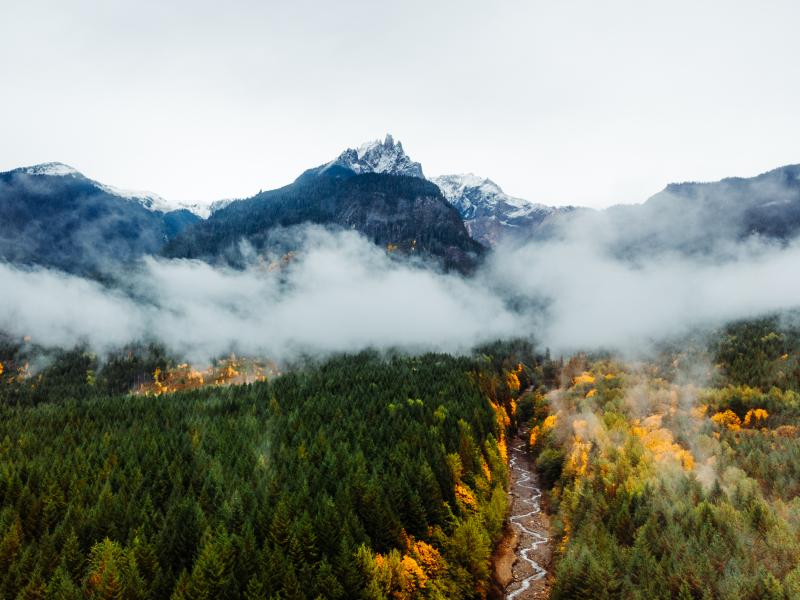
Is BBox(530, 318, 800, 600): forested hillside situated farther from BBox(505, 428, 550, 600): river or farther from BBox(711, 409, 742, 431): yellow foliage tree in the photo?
BBox(505, 428, 550, 600): river

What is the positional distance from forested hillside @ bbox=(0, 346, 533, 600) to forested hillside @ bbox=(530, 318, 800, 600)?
16.3 m

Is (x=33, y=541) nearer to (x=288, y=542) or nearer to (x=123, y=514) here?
(x=123, y=514)

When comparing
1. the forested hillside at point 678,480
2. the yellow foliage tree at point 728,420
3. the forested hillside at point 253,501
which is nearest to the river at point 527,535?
the forested hillside at point 678,480

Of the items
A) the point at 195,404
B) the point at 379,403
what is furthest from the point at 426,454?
the point at 195,404

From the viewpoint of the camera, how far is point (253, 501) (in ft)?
213

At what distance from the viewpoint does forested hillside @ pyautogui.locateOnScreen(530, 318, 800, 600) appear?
58.9 m

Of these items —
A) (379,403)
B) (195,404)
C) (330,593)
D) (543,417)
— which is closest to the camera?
(330,593)

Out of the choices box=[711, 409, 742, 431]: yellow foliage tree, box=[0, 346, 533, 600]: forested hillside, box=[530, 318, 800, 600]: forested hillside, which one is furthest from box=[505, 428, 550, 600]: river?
box=[711, 409, 742, 431]: yellow foliage tree

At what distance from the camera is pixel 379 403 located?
118 m

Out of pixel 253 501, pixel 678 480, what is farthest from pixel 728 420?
pixel 253 501

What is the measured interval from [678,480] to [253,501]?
228 ft

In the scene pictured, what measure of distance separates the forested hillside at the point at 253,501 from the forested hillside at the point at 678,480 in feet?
53.5

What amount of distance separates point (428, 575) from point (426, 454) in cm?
2427

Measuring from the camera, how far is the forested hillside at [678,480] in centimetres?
5894
